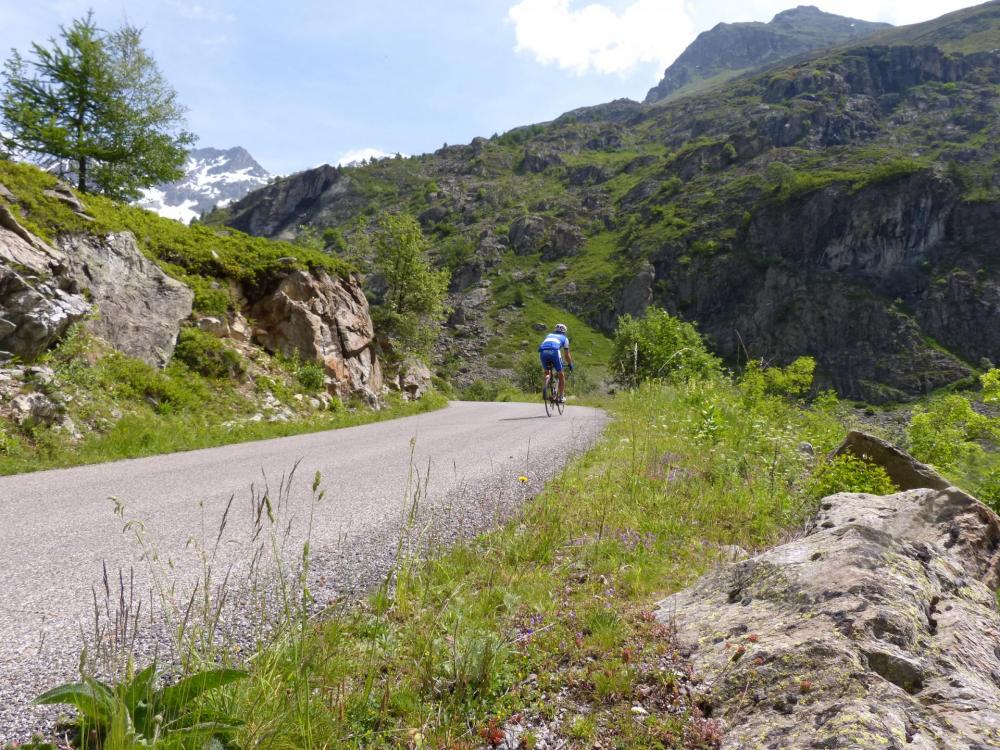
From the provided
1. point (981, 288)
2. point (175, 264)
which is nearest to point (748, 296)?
point (981, 288)

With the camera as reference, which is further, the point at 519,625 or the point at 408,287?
the point at 408,287

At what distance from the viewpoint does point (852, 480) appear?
5.98 m

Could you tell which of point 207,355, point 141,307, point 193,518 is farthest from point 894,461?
point 141,307

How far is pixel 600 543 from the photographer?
437 centimetres

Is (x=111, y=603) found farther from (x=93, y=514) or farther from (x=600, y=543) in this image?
(x=600, y=543)

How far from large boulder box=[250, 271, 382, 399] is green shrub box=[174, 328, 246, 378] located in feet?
6.97

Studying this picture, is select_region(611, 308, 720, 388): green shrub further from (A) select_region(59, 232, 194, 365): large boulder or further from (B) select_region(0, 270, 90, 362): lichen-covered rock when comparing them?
(B) select_region(0, 270, 90, 362): lichen-covered rock

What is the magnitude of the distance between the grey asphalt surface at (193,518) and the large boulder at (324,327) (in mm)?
7708

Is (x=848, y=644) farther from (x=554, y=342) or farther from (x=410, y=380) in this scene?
(x=410, y=380)

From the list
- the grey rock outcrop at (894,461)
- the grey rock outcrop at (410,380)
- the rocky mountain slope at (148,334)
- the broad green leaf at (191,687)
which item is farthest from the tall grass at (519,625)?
the grey rock outcrop at (410,380)

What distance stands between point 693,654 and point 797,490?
449 centimetres

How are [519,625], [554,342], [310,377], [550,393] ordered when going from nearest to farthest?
[519,625]
[310,377]
[554,342]
[550,393]

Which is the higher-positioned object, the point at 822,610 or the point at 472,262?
the point at 472,262

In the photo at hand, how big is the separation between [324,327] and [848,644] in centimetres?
1800
